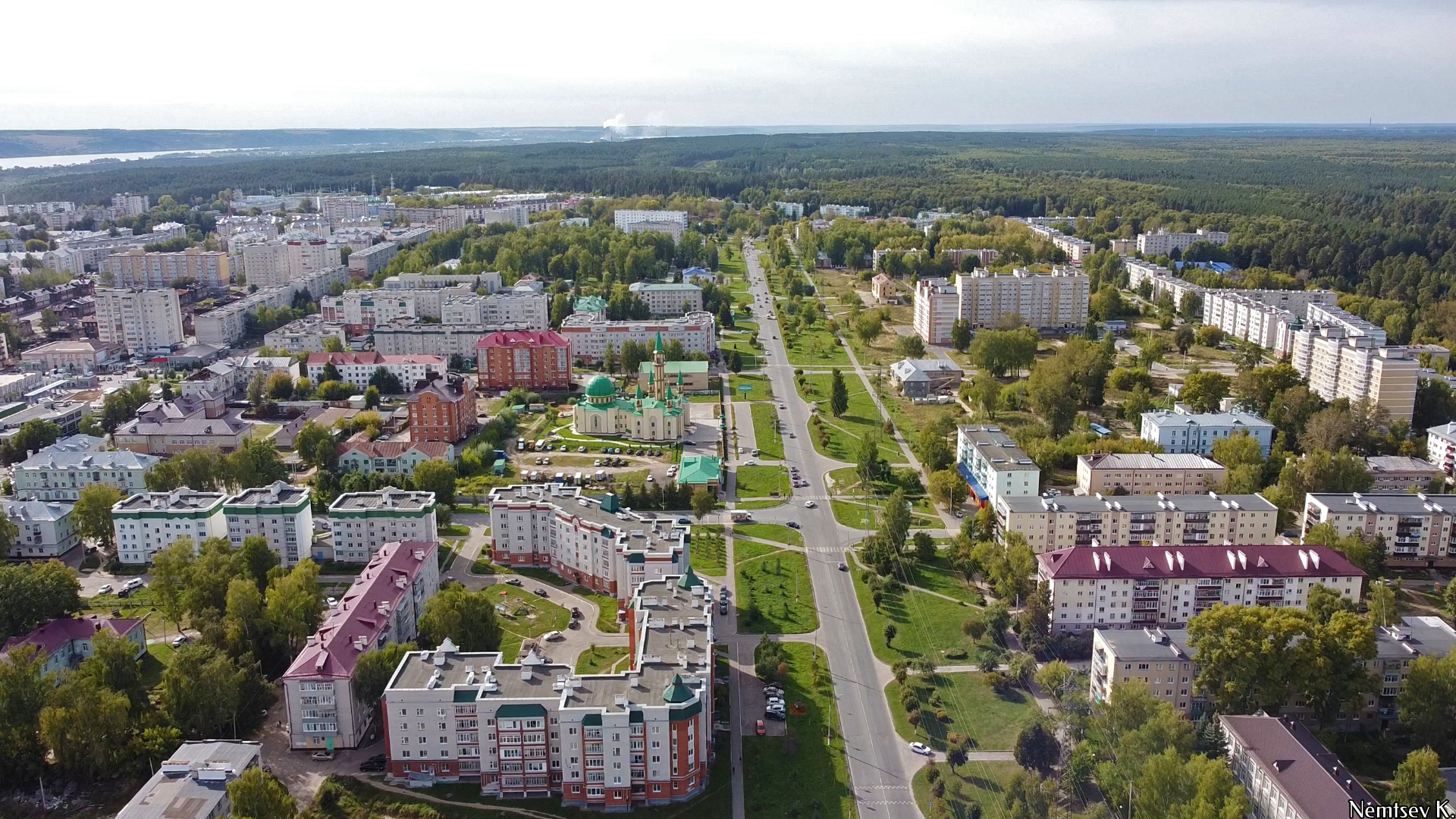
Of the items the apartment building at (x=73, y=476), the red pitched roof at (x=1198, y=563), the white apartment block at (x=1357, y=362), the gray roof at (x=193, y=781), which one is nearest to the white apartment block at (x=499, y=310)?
the apartment building at (x=73, y=476)

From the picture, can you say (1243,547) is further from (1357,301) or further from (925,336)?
(1357,301)

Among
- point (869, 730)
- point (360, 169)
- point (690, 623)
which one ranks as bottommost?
point (869, 730)

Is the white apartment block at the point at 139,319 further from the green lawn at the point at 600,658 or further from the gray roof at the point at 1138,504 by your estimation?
the gray roof at the point at 1138,504

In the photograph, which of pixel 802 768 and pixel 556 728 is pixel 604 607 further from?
pixel 802 768

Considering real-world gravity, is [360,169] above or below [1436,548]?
above

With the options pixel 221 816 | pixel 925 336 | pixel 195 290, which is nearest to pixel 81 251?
pixel 195 290

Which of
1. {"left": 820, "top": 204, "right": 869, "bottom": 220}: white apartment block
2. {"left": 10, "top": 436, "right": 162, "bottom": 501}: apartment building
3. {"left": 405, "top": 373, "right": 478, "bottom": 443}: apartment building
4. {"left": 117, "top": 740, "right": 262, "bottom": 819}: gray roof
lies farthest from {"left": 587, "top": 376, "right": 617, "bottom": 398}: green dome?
{"left": 820, "top": 204, "right": 869, "bottom": 220}: white apartment block

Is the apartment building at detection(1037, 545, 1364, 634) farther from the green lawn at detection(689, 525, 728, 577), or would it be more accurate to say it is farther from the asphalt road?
the green lawn at detection(689, 525, 728, 577)
